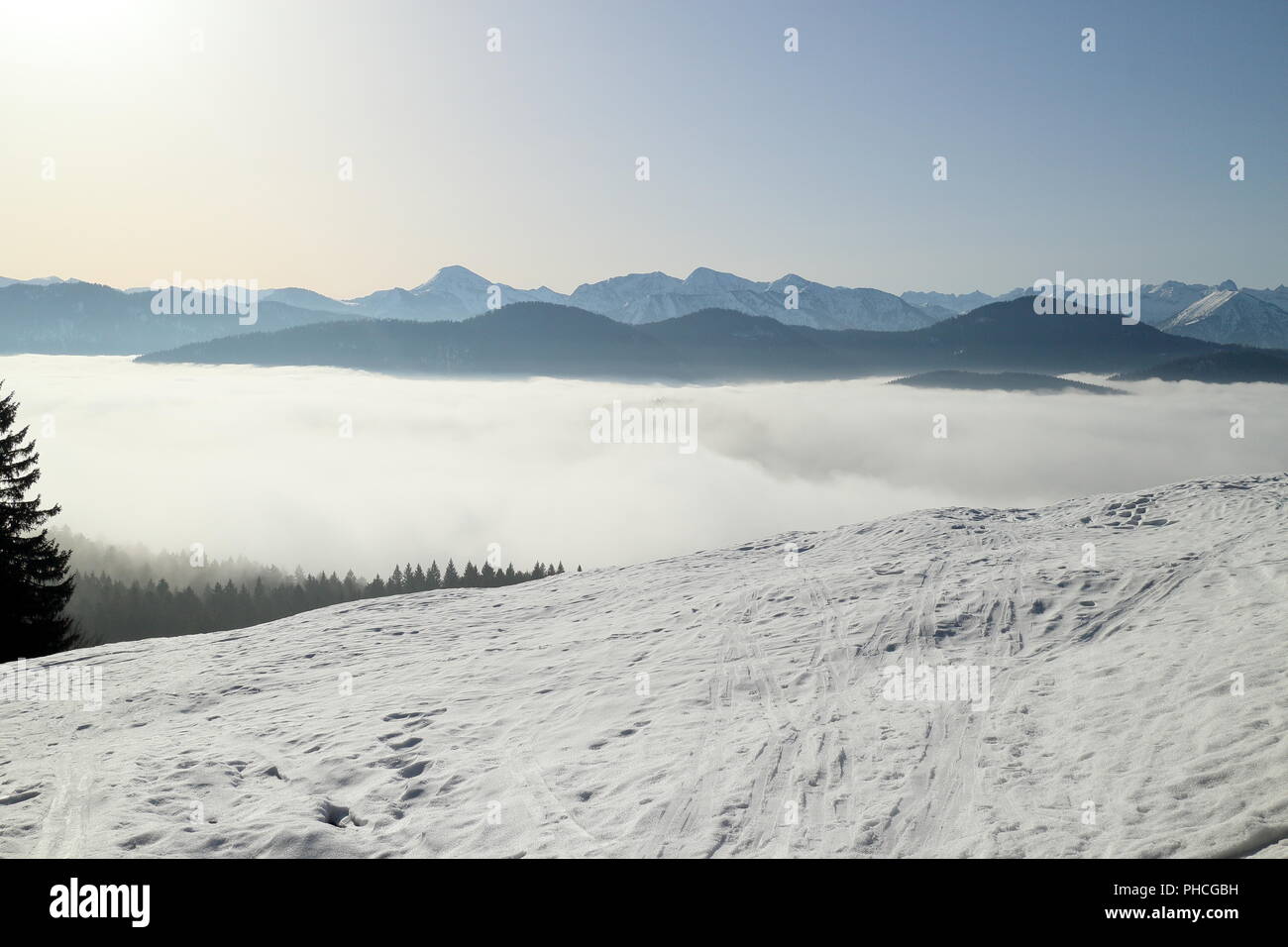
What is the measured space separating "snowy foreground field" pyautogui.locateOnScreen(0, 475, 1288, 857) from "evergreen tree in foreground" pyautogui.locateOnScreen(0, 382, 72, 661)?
9673mm

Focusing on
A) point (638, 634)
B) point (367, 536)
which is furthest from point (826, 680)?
point (367, 536)

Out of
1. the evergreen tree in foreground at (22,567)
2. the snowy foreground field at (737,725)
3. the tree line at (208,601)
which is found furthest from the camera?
the tree line at (208,601)

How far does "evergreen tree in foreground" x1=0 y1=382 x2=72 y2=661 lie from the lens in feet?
73.5

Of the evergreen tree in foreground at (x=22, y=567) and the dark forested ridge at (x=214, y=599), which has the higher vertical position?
the evergreen tree in foreground at (x=22, y=567)

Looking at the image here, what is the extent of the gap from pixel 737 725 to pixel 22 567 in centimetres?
2661

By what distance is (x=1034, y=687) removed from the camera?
10.4 metres

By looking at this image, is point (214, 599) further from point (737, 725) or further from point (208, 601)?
point (737, 725)

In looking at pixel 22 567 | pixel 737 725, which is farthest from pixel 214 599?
pixel 737 725

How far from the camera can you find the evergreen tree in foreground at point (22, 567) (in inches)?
882

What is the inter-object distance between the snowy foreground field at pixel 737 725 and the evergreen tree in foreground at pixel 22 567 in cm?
967

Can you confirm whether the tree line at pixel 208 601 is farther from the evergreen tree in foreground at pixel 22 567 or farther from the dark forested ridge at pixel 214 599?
the evergreen tree in foreground at pixel 22 567

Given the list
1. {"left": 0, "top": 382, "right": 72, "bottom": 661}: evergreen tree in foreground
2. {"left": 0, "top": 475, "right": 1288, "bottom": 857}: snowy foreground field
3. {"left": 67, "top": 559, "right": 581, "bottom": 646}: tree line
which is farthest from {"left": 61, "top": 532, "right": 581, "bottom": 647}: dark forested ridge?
{"left": 0, "top": 475, "right": 1288, "bottom": 857}: snowy foreground field

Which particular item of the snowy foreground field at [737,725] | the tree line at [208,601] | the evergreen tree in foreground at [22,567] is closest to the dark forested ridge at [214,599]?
the tree line at [208,601]
